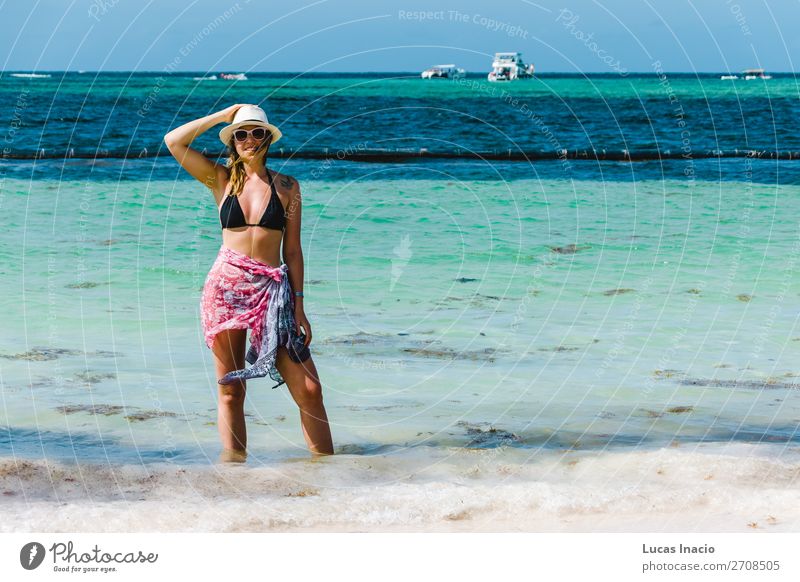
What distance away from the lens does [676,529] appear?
6.09 metres

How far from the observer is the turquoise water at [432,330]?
27.0 ft

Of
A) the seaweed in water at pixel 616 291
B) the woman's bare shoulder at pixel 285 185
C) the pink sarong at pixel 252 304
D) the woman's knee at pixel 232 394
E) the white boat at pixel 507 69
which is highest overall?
the white boat at pixel 507 69

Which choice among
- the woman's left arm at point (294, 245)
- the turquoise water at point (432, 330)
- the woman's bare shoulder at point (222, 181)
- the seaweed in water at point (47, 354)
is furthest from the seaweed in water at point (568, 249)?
the woman's bare shoulder at point (222, 181)

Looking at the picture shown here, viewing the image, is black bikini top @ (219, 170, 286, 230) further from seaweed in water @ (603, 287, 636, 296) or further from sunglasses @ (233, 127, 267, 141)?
seaweed in water @ (603, 287, 636, 296)

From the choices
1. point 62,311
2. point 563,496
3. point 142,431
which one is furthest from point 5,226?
point 563,496

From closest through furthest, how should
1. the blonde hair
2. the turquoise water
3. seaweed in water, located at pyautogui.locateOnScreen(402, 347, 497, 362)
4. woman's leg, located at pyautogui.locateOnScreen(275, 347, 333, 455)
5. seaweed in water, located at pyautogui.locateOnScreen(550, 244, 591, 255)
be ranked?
1. the blonde hair
2. woman's leg, located at pyautogui.locateOnScreen(275, 347, 333, 455)
3. the turquoise water
4. seaweed in water, located at pyautogui.locateOnScreen(402, 347, 497, 362)
5. seaweed in water, located at pyautogui.locateOnScreen(550, 244, 591, 255)

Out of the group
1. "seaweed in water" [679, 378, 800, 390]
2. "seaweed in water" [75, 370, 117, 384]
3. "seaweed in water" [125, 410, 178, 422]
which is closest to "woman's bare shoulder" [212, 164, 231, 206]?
"seaweed in water" [125, 410, 178, 422]

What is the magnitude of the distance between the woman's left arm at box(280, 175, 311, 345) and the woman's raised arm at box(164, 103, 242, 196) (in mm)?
428

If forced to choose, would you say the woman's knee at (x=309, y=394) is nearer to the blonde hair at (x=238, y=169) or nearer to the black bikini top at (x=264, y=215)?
the black bikini top at (x=264, y=215)

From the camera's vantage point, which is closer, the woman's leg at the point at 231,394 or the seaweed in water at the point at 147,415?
the woman's leg at the point at 231,394

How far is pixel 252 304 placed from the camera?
6609mm

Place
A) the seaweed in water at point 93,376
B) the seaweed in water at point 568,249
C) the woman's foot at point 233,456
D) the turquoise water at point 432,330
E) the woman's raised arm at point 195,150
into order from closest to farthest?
the woman's raised arm at point 195,150, the woman's foot at point 233,456, the turquoise water at point 432,330, the seaweed in water at point 93,376, the seaweed in water at point 568,249

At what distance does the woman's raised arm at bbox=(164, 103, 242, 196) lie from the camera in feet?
20.9

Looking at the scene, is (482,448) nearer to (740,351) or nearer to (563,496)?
(563,496)
